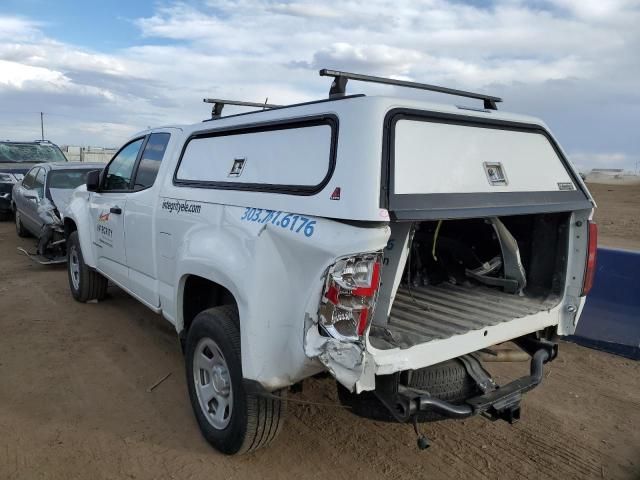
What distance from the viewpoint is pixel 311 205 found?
2.58 m

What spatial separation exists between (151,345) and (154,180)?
65.0 inches

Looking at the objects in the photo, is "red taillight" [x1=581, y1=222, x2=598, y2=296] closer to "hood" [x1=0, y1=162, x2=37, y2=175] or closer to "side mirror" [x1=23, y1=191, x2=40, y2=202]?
"side mirror" [x1=23, y1=191, x2=40, y2=202]

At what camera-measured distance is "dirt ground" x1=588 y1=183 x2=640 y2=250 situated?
12.9m

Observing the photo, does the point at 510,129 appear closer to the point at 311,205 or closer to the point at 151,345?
the point at 311,205

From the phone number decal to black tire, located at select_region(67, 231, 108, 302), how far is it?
12.4ft

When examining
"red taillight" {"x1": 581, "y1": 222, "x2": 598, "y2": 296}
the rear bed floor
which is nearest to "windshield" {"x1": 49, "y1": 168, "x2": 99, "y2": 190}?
the rear bed floor

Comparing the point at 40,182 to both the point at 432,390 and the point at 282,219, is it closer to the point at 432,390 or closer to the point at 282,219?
the point at 282,219

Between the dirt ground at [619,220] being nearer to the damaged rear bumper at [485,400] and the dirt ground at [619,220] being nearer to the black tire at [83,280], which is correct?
the damaged rear bumper at [485,400]

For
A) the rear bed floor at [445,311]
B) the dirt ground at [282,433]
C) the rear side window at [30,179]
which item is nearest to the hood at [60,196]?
the rear side window at [30,179]

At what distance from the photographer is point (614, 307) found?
496 centimetres

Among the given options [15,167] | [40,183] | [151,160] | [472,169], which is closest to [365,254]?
[472,169]

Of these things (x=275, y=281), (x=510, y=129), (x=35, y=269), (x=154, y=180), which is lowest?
(x=35, y=269)

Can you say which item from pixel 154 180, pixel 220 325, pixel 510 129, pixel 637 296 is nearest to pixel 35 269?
pixel 154 180

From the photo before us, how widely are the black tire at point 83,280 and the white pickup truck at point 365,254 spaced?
223 cm
